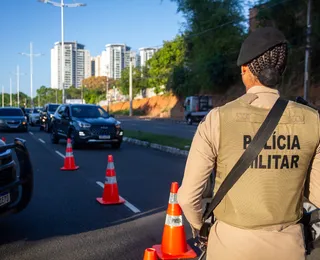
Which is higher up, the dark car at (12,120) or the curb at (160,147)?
the dark car at (12,120)

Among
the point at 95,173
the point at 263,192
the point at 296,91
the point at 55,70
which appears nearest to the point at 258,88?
the point at 263,192

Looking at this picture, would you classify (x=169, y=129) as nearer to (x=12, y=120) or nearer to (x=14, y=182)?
(x=12, y=120)

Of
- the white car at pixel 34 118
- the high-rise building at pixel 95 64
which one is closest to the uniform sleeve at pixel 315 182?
the white car at pixel 34 118

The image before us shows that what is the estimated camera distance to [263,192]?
75.7 inches

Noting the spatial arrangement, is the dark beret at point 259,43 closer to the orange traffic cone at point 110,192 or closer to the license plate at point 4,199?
the license plate at point 4,199

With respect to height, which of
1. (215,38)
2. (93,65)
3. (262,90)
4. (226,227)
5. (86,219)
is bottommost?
(86,219)

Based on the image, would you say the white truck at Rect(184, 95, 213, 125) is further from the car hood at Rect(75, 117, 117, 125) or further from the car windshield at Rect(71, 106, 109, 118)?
the car hood at Rect(75, 117, 117, 125)

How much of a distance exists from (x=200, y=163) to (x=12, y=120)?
25598mm

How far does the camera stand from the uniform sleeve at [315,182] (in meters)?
2.10

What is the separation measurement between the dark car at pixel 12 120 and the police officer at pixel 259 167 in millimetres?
25406

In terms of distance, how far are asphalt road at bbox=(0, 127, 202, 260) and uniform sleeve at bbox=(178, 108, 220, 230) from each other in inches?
110

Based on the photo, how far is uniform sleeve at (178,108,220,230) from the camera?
1975 millimetres

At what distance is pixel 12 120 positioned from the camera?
2591 cm

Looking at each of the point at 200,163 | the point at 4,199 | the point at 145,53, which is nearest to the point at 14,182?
the point at 4,199
